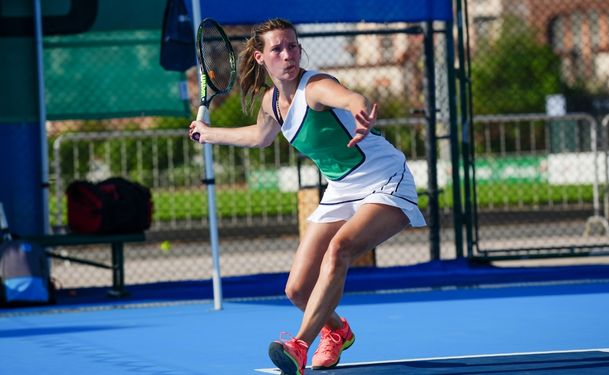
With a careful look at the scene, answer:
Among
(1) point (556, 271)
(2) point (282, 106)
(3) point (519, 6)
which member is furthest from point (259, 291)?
(3) point (519, 6)

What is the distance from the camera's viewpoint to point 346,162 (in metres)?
6.96

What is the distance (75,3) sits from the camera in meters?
12.1

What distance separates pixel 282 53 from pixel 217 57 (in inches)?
82.8

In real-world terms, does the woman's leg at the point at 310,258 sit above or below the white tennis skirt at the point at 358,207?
below

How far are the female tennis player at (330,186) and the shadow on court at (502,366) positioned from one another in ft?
0.75

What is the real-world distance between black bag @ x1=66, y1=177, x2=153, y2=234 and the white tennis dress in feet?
14.9

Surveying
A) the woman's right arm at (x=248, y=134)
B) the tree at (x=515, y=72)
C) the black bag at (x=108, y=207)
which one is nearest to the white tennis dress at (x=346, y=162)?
the woman's right arm at (x=248, y=134)

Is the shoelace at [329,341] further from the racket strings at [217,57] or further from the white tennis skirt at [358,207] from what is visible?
the racket strings at [217,57]

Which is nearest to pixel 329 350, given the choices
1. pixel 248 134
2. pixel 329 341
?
pixel 329 341

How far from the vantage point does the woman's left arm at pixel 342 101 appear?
6086 millimetres

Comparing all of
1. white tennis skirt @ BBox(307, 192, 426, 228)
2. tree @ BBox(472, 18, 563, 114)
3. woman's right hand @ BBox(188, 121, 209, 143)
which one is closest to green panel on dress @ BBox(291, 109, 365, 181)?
white tennis skirt @ BBox(307, 192, 426, 228)

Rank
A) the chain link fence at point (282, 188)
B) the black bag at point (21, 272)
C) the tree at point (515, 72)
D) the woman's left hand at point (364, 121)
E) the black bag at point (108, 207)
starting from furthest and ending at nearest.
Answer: the tree at point (515, 72), the chain link fence at point (282, 188), the black bag at point (108, 207), the black bag at point (21, 272), the woman's left hand at point (364, 121)

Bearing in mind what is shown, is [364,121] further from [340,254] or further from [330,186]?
[330,186]

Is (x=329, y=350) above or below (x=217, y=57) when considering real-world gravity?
below
